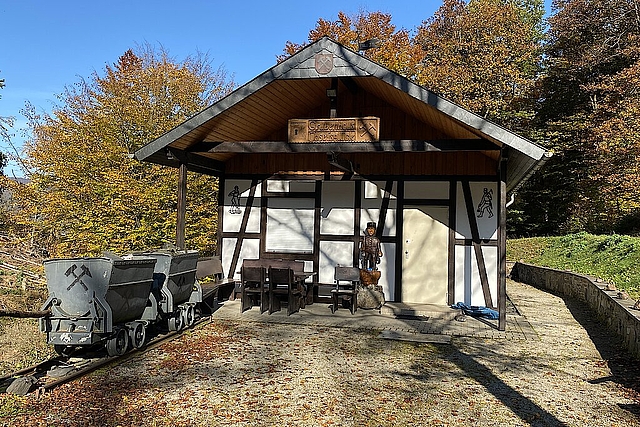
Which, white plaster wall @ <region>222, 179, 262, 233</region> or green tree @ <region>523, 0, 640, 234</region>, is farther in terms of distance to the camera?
green tree @ <region>523, 0, 640, 234</region>

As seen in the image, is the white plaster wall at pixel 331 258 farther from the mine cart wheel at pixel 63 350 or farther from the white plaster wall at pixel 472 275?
the mine cart wheel at pixel 63 350

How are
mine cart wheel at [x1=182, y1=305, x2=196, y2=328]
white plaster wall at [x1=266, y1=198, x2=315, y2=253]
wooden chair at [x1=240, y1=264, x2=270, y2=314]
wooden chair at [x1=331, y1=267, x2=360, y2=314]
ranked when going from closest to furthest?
mine cart wheel at [x1=182, y1=305, x2=196, y2=328], wooden chair at [x1=240, y1=264, x2=270, y2=314], wooden chair at [x1=331, y1=267, x2=360, y2=314], white plaster wall at [x1=266, y1=198, x2=315, y2=253]

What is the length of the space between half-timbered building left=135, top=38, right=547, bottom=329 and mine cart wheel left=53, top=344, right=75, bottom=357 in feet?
11.5

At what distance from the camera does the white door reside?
9906 millimetres

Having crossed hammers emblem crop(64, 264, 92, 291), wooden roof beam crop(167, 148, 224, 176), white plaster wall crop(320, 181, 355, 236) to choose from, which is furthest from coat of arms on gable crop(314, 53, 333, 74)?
crossed hammers emblem crop(64, 264, 92, 291)

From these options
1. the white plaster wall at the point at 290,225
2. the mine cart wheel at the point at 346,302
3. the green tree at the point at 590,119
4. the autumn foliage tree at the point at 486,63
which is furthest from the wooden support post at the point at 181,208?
the autumn foliage tree at the point at 486,63

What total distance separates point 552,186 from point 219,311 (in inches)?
731

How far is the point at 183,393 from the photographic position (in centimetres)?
498

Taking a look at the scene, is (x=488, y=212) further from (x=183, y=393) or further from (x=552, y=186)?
(x=552, y=186)

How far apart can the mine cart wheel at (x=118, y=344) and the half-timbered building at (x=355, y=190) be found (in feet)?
10.8

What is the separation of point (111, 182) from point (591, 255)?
39.6ft

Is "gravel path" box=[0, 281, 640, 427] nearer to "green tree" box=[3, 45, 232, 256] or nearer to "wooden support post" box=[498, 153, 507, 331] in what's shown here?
"wooden support post" box=[498, 153, 507, 331]

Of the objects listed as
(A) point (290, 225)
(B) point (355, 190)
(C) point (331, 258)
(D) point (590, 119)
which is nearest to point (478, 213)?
(B) point (355, 190)

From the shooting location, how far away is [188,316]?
7.70 meters
